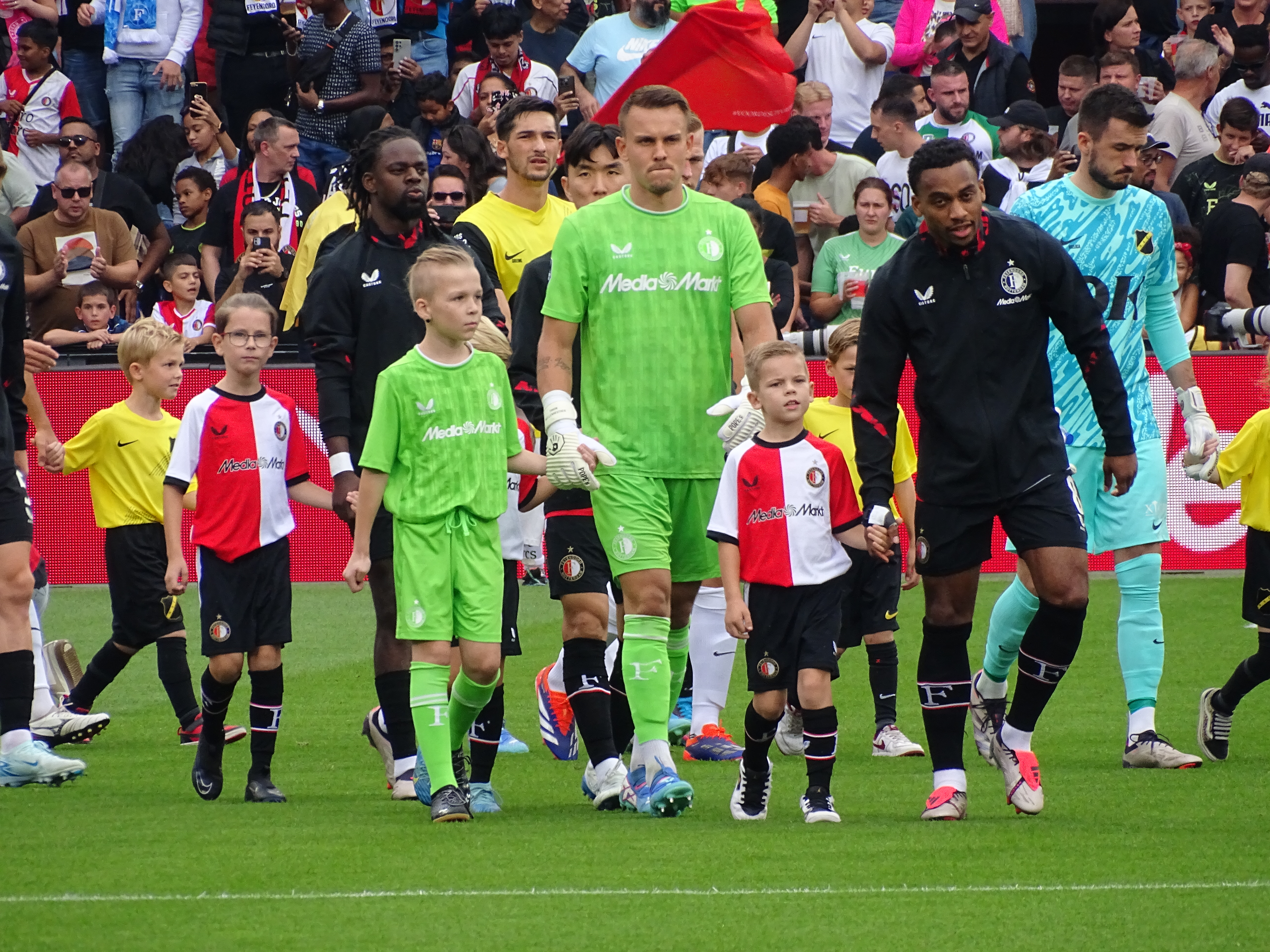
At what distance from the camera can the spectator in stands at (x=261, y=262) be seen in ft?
44.0

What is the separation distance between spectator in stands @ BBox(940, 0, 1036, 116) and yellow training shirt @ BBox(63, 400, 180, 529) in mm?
9562

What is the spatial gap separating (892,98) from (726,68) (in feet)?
4.89

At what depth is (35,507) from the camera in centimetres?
1412

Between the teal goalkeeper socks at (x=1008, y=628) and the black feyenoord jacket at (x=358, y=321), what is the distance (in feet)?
8.07

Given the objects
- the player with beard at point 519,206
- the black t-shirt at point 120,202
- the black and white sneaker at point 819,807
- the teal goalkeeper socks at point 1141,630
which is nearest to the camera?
the black and white sneaker at point 819,807

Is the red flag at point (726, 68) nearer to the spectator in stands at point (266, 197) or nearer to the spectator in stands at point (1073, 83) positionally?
the spectator in stands at point (266, 197)

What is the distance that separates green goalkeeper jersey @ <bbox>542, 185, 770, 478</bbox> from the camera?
6.39 m

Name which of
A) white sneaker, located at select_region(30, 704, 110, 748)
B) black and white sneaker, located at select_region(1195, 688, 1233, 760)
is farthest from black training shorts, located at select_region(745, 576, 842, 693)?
white sneaker, located at select_region(30, 704, 110, 748)

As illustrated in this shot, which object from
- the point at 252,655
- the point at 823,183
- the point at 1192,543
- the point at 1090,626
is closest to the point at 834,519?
the point at 252,655

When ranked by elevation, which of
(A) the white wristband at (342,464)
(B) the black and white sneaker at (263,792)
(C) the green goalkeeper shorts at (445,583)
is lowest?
(B) the black and white sneaker at (263,792)

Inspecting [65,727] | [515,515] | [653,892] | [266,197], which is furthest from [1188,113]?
[653,892]

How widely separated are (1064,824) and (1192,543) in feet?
26.5

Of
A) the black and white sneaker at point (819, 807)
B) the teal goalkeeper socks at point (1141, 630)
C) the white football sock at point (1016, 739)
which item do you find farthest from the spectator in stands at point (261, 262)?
the white football sock at point (1016, 739)

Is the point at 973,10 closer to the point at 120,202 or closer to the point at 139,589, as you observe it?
the point at 120,202
